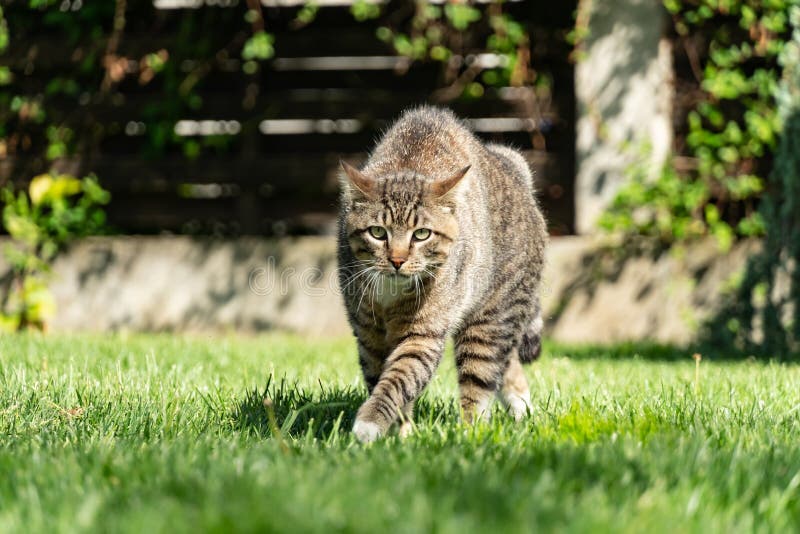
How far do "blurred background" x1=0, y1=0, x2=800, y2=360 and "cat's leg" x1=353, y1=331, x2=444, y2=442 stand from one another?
3.18 m

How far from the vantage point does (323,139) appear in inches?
255

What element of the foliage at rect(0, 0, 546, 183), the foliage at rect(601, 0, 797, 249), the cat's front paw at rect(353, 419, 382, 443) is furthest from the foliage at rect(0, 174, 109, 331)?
the cat's front paw at rect(353, 419, 382, 443)

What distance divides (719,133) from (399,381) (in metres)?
4.27

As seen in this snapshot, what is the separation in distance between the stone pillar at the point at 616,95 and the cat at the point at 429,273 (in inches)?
108

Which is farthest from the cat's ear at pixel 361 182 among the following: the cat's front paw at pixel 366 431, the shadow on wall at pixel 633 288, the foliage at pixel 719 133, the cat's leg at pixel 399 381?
the foliage at pixel 719 133

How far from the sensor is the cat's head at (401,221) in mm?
2945

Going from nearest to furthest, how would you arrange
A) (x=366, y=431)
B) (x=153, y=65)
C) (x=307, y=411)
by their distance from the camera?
(x=366, y=431), (x=307, y=411), (x=153, y=65)

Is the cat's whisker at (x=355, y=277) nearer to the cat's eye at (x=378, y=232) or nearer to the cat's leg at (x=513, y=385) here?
the cat's eye at (x=378, y=232)

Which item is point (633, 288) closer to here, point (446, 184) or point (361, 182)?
point (446, 184)

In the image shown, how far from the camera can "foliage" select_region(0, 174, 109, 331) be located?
5977 millimetres

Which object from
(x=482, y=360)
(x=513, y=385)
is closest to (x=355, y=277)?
(x=482, y=360)

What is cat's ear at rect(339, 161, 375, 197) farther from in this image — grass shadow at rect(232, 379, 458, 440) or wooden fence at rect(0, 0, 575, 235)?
wooden fence at rect(0, 0, 575, 235)

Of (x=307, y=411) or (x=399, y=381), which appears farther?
(x=307, y=411)

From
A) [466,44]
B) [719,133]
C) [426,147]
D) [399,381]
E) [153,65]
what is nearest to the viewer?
[399,381]
